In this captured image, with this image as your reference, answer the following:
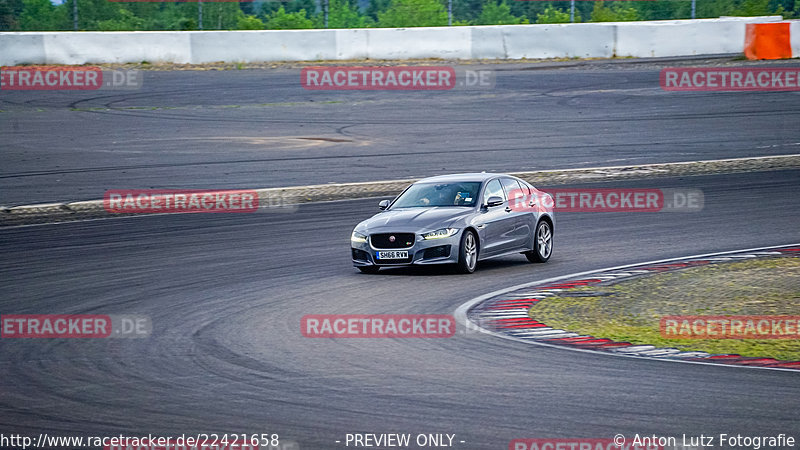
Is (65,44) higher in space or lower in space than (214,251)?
higher

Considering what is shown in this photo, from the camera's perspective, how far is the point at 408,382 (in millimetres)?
9289

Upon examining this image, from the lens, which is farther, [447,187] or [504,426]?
[447,187]

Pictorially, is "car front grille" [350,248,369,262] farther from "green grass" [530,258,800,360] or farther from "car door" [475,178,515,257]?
"green grass" [530,258,800,360]

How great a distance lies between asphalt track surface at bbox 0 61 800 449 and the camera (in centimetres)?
812

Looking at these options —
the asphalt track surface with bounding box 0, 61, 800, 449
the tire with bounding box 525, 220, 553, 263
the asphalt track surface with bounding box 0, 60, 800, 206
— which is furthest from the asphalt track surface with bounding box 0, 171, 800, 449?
the asphalt track surface with bounding box 0, 60, 800, 206

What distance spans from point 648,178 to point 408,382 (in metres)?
16.0

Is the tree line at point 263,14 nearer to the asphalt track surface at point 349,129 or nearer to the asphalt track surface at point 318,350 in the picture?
the asphalt track surface at point 349,129

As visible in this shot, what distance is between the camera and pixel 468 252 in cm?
1539

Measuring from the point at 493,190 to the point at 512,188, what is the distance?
377 mm

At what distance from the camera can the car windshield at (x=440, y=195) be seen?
53.1 ft

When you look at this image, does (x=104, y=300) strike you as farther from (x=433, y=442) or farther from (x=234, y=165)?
(x=234, y=165)

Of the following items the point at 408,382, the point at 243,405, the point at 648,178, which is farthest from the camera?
the point at 648,178

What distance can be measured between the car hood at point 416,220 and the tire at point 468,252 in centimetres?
27

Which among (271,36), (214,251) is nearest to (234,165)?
(214,251)
